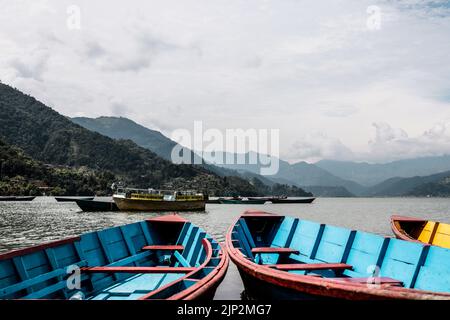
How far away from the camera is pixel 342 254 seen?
12.1 meters

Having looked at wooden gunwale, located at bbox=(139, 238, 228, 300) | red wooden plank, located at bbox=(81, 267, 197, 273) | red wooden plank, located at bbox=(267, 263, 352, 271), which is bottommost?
red wooden plank, located at bbox=(267, 263, 352, 271)

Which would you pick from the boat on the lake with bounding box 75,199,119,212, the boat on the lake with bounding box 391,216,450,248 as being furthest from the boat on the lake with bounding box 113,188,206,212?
the boat on the lake with bounding box 391,216,450,248

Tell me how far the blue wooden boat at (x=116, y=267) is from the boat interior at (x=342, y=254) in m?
2.05

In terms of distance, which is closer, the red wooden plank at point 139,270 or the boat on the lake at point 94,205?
the red wooden plank at point 139,270

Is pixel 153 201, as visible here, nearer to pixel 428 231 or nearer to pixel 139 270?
pixel 428 231

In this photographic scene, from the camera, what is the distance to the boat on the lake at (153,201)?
65.5m

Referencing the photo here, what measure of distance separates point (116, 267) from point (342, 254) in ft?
24.4

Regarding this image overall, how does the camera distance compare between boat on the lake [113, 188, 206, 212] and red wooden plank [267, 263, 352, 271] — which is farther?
boat on the lake [113, 188, 206, 212]

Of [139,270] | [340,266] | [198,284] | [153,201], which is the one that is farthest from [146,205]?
[198,284]

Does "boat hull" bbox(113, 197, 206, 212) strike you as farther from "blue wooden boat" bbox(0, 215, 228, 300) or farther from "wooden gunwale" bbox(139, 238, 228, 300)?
"wooden gunwale" bbox(139, 238, 228, 300)

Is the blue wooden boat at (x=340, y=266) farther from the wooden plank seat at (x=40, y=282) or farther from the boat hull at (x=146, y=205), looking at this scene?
the boat hull at (x=146, y=205)

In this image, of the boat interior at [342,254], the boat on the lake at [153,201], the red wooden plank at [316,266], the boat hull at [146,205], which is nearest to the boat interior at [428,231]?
the boat interior at [342,254]

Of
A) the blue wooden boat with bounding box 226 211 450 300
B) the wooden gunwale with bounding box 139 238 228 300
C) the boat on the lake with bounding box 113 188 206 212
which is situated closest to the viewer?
the wooden gunwale with bounding box 139 238 228 300

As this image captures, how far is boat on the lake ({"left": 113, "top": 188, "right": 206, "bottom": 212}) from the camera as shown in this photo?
65.5m
